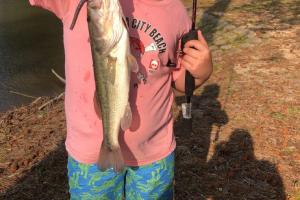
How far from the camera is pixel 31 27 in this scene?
13062 mm

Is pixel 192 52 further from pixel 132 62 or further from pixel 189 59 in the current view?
pixel 132 62

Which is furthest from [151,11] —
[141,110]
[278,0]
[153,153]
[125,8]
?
[278,0]

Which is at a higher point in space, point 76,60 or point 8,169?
point 76,60

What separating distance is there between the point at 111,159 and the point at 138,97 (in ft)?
1.19

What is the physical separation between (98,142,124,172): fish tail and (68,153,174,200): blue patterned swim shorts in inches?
5.7

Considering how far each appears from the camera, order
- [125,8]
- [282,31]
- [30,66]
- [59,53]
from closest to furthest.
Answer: [125,8]
[282,31]
[30,66]
[59,53]

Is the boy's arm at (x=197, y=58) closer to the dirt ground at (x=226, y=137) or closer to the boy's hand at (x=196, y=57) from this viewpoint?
the boy's hand at (x=196, y=57)

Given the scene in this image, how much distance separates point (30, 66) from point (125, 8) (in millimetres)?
8471

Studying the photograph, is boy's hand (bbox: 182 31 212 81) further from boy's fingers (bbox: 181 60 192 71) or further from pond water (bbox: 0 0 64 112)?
pond water (bbox: 0 0 64 112)

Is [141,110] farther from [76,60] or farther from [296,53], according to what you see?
[296,53]

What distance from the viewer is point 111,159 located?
2.37m

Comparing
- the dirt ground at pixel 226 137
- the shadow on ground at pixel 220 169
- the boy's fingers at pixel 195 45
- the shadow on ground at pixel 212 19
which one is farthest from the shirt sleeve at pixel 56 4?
the shadow on ground at pixel 212 19

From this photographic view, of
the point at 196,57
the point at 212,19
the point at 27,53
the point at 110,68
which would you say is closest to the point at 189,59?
the point at 196,57

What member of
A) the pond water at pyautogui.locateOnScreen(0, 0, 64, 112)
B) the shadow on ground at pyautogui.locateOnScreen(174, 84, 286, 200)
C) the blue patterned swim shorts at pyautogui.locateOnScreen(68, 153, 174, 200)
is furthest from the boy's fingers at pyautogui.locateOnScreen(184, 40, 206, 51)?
the pond water at pyautogui.locateOnScreen(0, 0, 64, 112)
